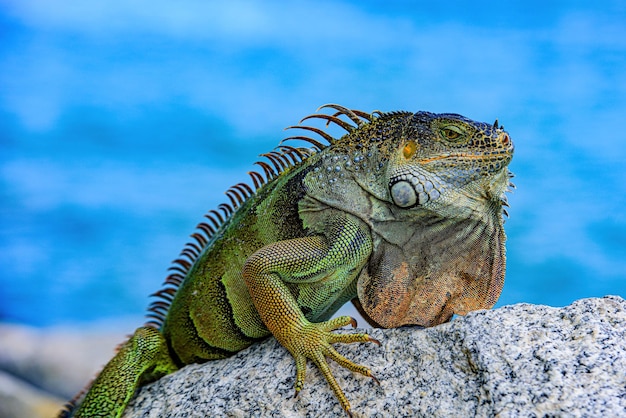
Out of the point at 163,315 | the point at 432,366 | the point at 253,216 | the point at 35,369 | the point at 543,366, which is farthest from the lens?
the point at 35,369

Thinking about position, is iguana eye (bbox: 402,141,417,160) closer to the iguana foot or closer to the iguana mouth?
the iguana mouth

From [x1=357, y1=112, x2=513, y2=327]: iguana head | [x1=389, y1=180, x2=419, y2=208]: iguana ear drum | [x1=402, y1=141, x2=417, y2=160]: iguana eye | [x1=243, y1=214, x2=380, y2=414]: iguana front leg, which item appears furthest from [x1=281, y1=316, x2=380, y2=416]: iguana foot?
[x1=402, y1=141, x2=417, y2=160]: iguana eye

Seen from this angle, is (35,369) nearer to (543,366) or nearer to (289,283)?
(289,283)

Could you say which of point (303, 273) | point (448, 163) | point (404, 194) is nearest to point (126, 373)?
point (303, 273)

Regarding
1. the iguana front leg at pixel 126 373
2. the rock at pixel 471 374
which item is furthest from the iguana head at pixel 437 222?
the iguana front leg at pixel 126 373

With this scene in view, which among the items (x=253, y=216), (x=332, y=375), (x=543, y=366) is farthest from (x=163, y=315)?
(x=543, y=366)

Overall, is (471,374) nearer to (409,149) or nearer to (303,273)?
(303,273)
